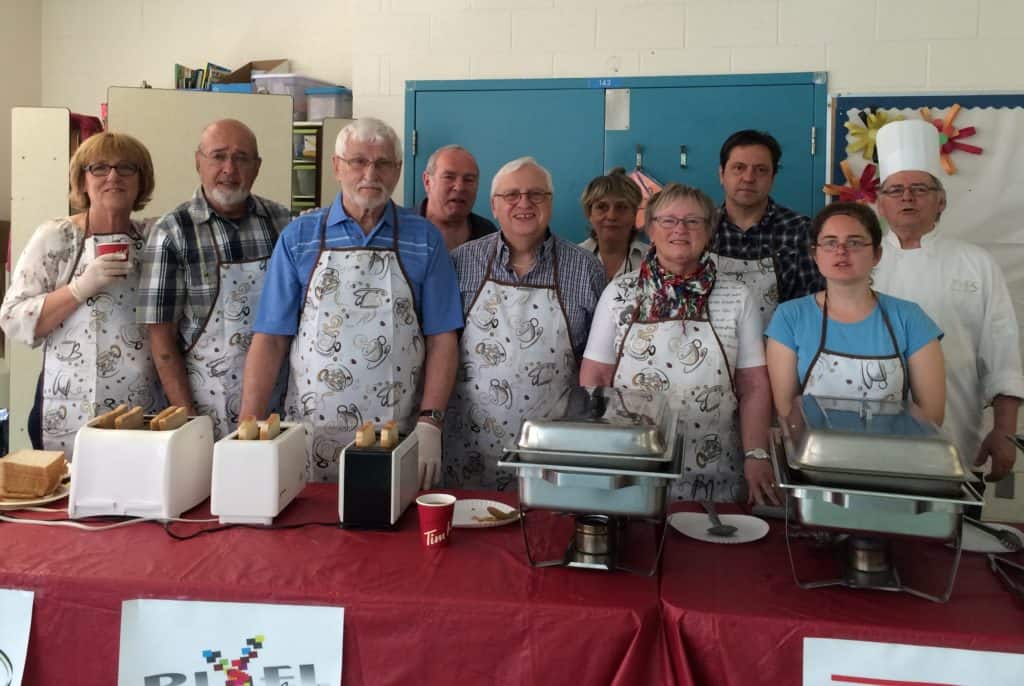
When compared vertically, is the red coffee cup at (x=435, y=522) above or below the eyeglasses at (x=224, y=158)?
below

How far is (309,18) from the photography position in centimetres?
460

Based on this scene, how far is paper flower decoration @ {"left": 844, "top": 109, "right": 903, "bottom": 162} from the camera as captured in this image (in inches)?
138

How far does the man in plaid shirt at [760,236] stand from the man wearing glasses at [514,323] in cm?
46

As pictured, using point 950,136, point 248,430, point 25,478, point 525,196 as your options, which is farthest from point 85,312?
point 950,136

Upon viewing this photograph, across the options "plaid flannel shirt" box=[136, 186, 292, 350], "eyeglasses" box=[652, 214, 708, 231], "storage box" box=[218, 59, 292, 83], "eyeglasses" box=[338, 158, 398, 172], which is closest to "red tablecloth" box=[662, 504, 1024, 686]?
"eyeglasses" box=[652, 214, 708, 231]

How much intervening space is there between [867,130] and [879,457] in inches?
105

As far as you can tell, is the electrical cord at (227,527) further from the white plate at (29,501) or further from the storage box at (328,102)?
the storage box at (328,102)

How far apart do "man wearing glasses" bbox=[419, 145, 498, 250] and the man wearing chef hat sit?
1385 mm

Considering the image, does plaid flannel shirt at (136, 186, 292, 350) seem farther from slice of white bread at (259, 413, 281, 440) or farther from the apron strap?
the apron strap

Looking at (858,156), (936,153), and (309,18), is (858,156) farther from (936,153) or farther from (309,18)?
(309,18)

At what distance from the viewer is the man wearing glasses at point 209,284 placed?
2379 millimetres

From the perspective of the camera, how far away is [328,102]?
13.8 feet

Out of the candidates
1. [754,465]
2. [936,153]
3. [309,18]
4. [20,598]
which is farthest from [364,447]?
[309,18]

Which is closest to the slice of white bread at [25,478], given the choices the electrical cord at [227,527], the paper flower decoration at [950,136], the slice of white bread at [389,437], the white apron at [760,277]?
the electrical cord at [227,527]
